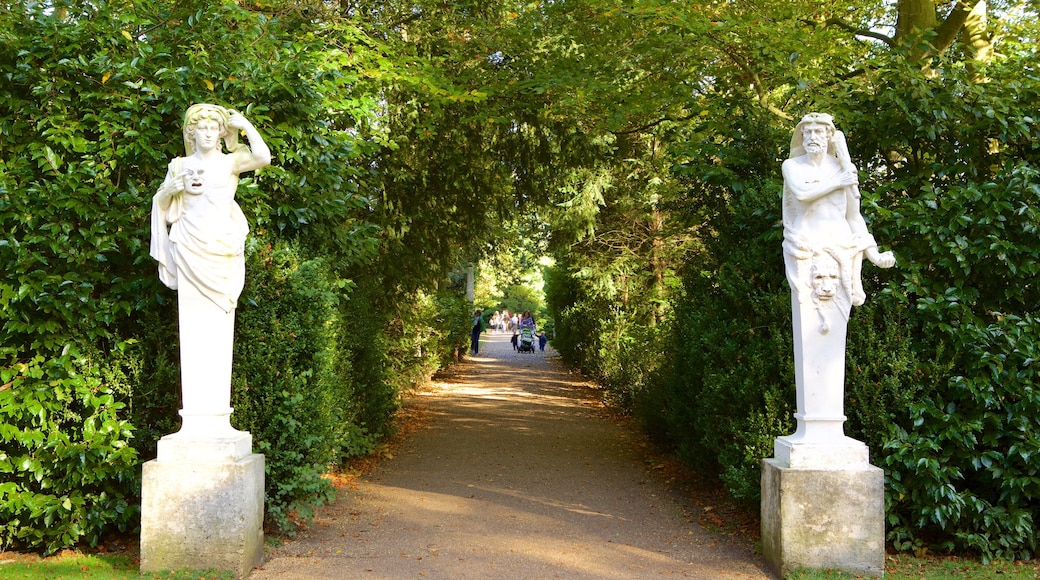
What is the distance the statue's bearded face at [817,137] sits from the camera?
548cm

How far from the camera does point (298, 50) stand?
6.69 meters

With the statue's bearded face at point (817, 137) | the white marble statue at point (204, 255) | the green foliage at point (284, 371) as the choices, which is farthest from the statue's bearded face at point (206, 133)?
the statue's bearded face at point (817, 137)

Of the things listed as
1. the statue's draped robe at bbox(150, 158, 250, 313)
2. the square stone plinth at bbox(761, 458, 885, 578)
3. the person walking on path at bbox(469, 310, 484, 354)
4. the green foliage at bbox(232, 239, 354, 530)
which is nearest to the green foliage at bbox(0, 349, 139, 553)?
the green foliage at bbox(232, 239, 354, 530)

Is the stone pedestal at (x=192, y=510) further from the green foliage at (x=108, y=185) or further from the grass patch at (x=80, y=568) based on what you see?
the green foliage at (x=108, y=185)

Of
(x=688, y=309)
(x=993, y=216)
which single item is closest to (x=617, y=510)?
(x=688, y=309)

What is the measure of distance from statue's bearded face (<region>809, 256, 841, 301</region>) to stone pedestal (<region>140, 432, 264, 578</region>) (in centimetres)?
411

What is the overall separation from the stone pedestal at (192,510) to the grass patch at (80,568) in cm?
6

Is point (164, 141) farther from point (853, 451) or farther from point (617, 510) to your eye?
point (853, 451)

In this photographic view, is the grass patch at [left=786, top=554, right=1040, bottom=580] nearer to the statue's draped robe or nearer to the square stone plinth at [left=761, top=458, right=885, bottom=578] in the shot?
the square stone plinth at [left=761, top=458, right=885, bottom=578]

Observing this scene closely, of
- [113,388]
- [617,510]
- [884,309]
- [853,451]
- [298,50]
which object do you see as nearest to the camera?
[853,451]

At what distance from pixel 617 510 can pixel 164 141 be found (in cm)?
510

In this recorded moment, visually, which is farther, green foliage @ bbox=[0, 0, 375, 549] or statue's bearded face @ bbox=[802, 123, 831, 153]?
green foliage @ bbox=[0, 0, 375, 549]

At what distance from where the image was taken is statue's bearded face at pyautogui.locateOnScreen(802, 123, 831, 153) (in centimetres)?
548

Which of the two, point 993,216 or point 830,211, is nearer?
point 830,211
